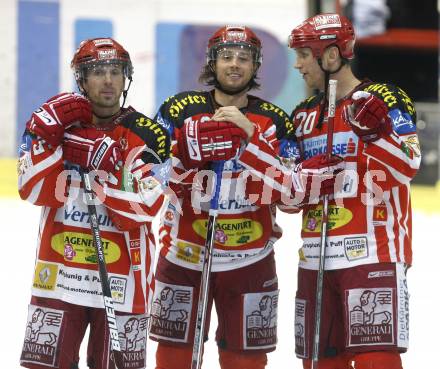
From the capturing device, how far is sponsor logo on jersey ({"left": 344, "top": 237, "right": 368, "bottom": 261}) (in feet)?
11.8

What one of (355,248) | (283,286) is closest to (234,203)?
(355,248)

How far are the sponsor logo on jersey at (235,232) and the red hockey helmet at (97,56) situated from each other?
647 mm

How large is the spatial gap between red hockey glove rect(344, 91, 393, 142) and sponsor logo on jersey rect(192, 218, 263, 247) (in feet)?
1.83

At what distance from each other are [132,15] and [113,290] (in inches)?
307

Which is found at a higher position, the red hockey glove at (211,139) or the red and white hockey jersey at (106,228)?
the red hockey glove at (211,139)

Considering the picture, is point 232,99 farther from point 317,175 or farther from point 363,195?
point 363,195

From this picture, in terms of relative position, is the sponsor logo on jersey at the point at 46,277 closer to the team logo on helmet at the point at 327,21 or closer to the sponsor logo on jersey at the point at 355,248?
the sponsor logo on jersey at the point at 355,248

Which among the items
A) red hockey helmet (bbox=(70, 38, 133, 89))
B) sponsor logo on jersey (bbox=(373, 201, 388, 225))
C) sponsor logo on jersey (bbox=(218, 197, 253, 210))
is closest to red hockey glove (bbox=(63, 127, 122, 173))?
red hockey helmet (bbox=(70, 38, 133, 89))

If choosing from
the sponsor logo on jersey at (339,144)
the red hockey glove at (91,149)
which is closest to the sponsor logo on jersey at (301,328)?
the sponsor logo on jersey at (339,144)

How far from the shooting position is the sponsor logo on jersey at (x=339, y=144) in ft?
11.9

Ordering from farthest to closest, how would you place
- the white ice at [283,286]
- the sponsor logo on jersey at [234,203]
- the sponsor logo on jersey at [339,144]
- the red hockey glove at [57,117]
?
1. the white ice at [283,286]
2. the sponsor logo on jersey at [234,203]
3. the sponsor logo on jersey at [339,144]
4. the red hockey glove at [57,117]

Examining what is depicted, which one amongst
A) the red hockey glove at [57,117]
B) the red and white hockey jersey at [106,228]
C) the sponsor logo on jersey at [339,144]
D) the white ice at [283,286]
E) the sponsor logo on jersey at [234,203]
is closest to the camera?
the red hockey glove at [57,117]

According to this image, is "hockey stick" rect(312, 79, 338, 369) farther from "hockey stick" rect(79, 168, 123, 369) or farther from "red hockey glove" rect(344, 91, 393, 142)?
"hockey stick" rect(79, 168, 123, 369)

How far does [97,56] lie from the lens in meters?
3.52
